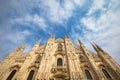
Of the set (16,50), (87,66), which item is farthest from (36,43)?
(87,66)

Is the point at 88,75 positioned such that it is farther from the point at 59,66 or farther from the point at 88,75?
the point at 59,66

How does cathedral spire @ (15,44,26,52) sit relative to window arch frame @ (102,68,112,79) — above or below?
above

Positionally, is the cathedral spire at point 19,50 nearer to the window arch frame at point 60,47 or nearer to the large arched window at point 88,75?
the window arch frame at point 60,47

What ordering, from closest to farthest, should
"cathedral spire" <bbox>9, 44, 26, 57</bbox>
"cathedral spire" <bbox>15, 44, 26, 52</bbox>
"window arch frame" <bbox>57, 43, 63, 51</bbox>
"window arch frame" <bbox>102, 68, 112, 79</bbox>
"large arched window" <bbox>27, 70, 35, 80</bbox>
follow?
"large arched window" <bbox>27, 70, 35, 80</bbox>
"window arch frame" <bbox>102, 68, 112, 79</bbox>
"cathedral spire" <bbox>9, 44, 26, 57</bbox>
"cathedral spire" <bbox>15, 44, 26, 52</bbox>
"window arch frame" <bbox>57, 43, 63, 51</bbox>

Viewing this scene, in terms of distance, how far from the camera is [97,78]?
48.0 feet

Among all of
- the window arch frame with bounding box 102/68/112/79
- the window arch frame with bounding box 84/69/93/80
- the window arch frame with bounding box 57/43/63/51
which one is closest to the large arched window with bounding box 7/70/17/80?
the window arch frame with bounding box 57/43/63/51

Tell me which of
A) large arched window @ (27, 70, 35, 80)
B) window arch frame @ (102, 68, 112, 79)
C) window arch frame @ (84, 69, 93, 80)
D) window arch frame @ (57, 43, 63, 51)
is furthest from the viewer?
window arch frame @ (57, 43, 63, 51)

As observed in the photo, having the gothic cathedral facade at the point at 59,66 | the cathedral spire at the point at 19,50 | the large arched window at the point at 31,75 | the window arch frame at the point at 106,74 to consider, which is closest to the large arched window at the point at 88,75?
the gothic cathedral facade at the point at 59,66

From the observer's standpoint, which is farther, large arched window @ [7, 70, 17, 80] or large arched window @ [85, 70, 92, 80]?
large arched window @ [7, 70, 17, 80]

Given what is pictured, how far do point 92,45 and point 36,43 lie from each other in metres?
12.9

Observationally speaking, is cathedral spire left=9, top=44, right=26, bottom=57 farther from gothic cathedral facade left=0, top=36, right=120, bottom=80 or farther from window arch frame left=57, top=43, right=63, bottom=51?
window arch frame left=57, top=43, right=63, bottom=51

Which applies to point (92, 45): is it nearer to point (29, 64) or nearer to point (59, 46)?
point (59, 46)

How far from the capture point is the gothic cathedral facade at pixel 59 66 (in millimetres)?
15422

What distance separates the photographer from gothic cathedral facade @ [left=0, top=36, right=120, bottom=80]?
15422 millimetres
